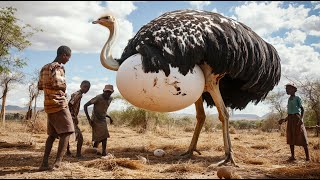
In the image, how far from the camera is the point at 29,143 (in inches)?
380

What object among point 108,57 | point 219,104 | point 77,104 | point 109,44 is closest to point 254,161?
point 219,104

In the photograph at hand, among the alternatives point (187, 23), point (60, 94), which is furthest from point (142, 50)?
point (60, 94)

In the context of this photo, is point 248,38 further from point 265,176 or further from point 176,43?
point 265,176

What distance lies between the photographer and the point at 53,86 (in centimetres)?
540

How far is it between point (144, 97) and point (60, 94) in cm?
128

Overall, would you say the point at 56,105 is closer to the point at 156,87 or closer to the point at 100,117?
the point at 156,87

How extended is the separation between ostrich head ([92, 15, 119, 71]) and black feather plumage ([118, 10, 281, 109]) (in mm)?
188

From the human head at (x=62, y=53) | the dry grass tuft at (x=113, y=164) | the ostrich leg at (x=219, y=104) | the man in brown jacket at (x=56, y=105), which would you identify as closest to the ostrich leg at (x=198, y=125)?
the ostrich leg at (x=219, y=104)

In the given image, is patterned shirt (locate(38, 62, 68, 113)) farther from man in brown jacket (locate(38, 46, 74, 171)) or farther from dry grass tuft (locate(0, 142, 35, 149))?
dry grass tuft (locate(0, 142, 35, 149))

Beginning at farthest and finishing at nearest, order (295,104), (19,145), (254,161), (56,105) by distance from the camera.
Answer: (19,145) < (295,104) < (254,161) < (56,105)

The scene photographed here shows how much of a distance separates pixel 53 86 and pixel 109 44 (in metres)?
1.95

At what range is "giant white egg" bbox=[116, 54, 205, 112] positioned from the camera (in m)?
5.69

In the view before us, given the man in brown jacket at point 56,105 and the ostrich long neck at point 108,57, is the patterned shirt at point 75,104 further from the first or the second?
the man in brown jacket at point 56,105

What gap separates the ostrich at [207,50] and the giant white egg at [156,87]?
104 mm
